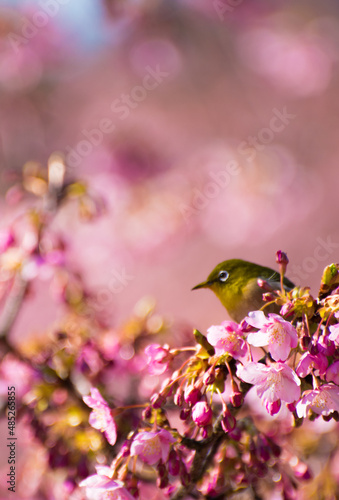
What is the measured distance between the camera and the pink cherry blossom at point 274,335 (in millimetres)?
823

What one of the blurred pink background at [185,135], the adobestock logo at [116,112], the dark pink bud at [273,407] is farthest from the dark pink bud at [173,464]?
the adobestock logo at [116,112]

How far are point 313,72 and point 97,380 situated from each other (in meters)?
4.53

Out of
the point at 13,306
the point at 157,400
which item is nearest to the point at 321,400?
the point at 157,400

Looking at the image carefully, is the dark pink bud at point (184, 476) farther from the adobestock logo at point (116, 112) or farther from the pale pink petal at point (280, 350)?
the adobestock logo at point (116, 112)

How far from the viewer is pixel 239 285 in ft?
3.87

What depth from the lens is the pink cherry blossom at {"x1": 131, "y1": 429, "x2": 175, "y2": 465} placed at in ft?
3.03

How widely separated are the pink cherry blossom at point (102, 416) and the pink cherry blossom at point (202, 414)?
0.61 feet

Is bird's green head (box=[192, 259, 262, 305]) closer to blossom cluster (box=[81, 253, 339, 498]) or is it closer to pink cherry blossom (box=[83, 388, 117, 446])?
blossom cluster (box=[81, 253, 339, 498])

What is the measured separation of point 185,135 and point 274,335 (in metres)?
4.79

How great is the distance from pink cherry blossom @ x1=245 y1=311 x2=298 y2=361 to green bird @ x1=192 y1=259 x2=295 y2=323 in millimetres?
306

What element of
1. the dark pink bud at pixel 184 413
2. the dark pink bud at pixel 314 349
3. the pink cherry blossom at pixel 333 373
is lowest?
the dark pink bud at pixel 184 413

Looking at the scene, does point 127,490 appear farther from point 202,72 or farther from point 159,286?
point 202,72

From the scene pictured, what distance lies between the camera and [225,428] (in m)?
0.88

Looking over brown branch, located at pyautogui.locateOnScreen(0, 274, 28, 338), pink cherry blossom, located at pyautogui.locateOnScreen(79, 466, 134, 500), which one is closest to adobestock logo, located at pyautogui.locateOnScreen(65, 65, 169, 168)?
brown branch, located at pyautogui.locateOnScreen(0, 274, 28, 338)
